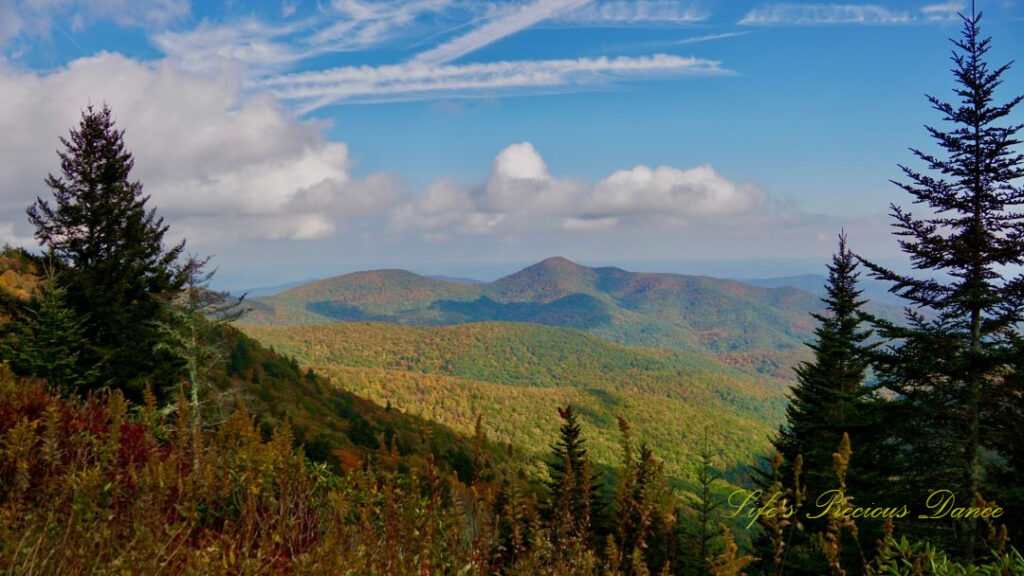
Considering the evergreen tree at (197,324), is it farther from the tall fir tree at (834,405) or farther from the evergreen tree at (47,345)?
the tall fir tree at (834,405)

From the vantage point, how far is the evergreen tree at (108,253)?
20.0m

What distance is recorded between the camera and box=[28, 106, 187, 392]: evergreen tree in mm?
20047

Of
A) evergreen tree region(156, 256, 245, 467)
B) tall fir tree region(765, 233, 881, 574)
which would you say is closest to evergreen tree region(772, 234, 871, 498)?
tall fir tree region(765, 233, 881, 574)

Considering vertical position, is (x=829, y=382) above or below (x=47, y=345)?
below

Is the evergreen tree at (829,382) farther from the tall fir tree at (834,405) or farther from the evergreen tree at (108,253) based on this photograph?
the evergreen tree at (108,253)

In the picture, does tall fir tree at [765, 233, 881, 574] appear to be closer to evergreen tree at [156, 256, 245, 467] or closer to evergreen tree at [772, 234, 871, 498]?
evergreen tree at [772, 234, 871, 498]

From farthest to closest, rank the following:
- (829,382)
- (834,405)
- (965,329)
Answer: (829,382)
(834,405)
(965,329)

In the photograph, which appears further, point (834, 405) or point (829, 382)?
point (829, 382)

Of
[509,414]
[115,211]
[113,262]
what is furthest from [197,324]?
[509,414]

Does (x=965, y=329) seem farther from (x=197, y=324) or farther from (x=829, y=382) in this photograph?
(x=197, y=324)

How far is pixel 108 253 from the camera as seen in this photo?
2142 cm

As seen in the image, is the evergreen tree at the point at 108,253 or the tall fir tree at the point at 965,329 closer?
the tall fir tree at the point at 965,329

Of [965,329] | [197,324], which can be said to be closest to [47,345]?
[197,324]

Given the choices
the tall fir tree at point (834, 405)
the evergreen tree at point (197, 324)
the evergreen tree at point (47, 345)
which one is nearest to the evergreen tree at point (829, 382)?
the tall fir tree at point (834, 405)
